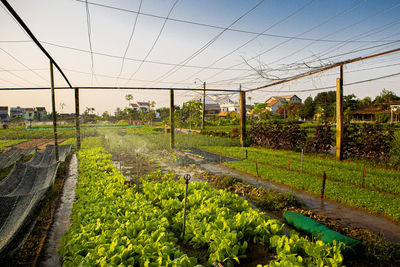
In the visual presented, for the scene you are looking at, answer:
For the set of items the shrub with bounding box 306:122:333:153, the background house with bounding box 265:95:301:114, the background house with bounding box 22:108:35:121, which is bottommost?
the shrub with bounding box 306:122:333:153

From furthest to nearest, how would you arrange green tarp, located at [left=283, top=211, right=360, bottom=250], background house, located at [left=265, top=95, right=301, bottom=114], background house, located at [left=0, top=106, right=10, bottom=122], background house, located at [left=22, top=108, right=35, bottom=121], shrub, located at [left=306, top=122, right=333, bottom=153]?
background house, located at [left=22, top=108, right=35, bottom=121] → background house, located at [left=265, top=95, right=301, bottom=114] → background house, located at [left=0, top=106, right=10, bottom=122] → shrub, located at [left=306, top=122, right=333, bottom=153] → green tarp, located at [left=283, top=211, right=360, bottom=250]

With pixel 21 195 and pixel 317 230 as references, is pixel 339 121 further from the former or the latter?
pixel 21 195

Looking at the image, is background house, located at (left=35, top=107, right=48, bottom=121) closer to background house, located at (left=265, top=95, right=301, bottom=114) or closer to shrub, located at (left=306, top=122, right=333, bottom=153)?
background house, located at (left=265, top=95, right=301, bottom=114)

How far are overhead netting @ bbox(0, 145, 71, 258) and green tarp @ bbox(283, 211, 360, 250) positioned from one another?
559 centimetres

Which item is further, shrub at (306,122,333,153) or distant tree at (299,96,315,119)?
distant tree at (299,96,315,119)

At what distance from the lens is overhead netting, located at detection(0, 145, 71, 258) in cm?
403

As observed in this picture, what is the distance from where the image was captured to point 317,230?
14.3 ft

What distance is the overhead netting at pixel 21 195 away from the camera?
4.03m

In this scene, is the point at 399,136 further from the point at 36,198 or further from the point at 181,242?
the point at 36,198

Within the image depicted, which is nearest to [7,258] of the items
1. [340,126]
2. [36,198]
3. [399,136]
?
[36,198]

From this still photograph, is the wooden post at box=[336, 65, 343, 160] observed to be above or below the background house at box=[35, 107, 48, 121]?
below

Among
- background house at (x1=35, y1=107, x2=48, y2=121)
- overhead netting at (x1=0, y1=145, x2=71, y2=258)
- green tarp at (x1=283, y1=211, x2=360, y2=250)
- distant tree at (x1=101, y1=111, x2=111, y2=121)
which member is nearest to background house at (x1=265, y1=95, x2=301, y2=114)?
distant tree at (x1=101, y1=111, x2=111, y2=121)

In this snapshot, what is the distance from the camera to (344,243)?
374cm

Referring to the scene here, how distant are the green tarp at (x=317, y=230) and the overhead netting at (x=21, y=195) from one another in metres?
5.59
